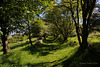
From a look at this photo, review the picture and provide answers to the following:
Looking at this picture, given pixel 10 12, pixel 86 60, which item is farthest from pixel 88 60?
pixel 10 12

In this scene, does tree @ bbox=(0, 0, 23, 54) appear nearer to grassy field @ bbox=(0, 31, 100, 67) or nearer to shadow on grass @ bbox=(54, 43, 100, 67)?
grassy field @ bbox=(0, 31, 100, 67)

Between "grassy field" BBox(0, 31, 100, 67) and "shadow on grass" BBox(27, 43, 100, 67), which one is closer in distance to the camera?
"shadow on grass" BBox(27, 43, 100, 67)

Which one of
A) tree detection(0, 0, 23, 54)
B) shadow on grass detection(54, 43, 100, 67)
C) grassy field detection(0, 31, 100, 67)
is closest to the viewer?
shadow on grass detection(54, 43, 100, 67)

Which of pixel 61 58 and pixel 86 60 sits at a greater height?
Result: pixel 86 60

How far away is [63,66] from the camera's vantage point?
5555 mm

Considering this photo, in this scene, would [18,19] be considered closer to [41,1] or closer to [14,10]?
[14,10]

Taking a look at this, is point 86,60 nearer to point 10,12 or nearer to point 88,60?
point 88,60

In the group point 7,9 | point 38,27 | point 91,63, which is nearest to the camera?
point 91,63

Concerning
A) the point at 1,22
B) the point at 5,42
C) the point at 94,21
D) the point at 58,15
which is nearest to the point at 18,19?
the point at 1,22

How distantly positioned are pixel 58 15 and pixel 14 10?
12429 mm

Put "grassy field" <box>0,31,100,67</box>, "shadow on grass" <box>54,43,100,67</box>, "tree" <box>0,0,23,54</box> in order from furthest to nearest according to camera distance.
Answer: "tree" <box>0,0,23,54</box> < "grassy field" <box>0,31,100,67</box> < "shadow on grass" <box>54,43,100,67</box>

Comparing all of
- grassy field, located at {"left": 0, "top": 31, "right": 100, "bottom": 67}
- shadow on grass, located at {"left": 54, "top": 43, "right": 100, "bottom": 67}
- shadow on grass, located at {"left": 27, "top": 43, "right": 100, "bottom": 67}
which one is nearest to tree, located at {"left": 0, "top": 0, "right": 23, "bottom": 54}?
grassy field, located at {"left": 0, "top": 31, "right": 100, "bottom": 67}

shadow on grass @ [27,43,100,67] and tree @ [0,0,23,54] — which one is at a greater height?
tree @ [0,0,23,54]

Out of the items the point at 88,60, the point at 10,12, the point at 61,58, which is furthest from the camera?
the point at 61,58
